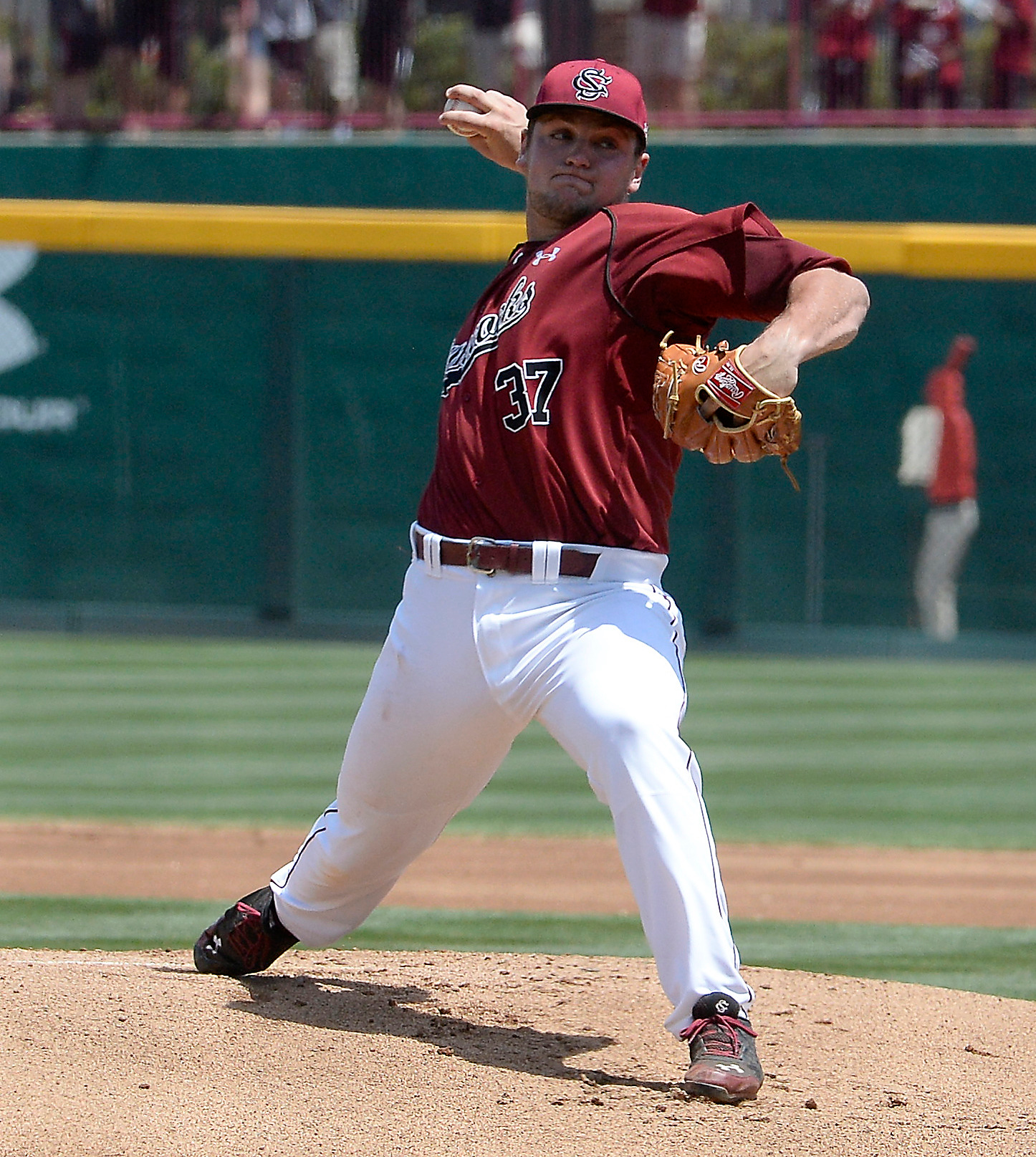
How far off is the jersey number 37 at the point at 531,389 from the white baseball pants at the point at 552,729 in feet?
0.91

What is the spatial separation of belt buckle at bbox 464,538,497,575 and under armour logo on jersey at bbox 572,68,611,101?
2.71 feet

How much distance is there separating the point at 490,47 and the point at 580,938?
8.46 m

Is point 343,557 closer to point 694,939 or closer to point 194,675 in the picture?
point 194,675

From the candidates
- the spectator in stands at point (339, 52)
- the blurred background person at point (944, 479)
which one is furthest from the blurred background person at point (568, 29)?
the blurred background person at point (944, 479)

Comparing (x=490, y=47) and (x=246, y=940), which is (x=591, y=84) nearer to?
(x=246, y=940)

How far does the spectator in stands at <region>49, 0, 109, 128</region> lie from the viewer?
12234 mm

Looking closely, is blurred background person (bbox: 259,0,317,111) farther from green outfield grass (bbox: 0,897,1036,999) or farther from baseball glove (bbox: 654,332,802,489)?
baseball glove (bbox: 654,332,802,489)

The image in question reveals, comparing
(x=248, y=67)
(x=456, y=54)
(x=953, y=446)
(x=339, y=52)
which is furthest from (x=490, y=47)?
(x=953, y=446)

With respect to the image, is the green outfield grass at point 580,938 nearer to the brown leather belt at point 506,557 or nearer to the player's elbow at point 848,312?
the brown leather belt at point 506,557

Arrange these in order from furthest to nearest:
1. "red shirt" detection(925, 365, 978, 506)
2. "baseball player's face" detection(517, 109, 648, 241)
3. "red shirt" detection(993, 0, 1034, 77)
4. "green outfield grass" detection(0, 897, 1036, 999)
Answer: "red shirt" detection(993, 0, 1034, 77) < "red shirt" detection(925, 365, 978, 506) < "green outfield grass" detection(0, 897, 1036, 999) < "baseball player's face" detection(517, 109, 648, 241)

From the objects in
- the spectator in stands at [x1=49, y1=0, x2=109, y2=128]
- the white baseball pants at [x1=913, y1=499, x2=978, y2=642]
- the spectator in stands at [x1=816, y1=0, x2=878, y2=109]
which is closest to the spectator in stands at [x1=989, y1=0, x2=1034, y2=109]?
the spectator in stands at [x1=816, y1=0, x2=878, y2=109]

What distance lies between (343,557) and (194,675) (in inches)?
68.3

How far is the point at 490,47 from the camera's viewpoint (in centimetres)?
1202

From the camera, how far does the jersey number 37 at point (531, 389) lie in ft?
10.6
